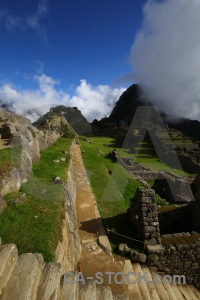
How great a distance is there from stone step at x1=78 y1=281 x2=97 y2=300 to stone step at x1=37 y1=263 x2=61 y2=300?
599 millimetres

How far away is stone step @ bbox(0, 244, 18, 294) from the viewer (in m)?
3.71

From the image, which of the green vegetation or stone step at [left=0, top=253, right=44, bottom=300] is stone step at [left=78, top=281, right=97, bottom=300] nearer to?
stone step at [left=0, top=253, right=44, bottom=300]

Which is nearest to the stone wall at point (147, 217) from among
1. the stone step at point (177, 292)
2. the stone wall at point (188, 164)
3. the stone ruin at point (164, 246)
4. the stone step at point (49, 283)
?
the stone ruin at point (164, 246)

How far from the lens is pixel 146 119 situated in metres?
92.4

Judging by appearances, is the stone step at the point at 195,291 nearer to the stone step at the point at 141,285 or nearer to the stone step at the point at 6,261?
the stone step at the point at 141,285

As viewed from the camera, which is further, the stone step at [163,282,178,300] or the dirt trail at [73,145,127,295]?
the stone step at [163,282,178,300]

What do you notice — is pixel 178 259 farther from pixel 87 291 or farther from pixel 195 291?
pixel 87 291

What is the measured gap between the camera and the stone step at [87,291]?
14.2 feet

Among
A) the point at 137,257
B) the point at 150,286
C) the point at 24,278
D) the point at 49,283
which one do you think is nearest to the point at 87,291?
the point at 49,283

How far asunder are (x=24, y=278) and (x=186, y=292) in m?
6.58

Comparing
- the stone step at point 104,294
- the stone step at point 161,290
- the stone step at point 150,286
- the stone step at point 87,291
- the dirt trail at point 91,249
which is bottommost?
the stone step at point 161,290

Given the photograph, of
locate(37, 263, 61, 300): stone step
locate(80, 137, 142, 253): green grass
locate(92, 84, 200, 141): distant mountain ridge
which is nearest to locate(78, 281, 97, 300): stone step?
locate(37, 263, 61, 300): stone step

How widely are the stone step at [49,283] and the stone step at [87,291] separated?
60cm

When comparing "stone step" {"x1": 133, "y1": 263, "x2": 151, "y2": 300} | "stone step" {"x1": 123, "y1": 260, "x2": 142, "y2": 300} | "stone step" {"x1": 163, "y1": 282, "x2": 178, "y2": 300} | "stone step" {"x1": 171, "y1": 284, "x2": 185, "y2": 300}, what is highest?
"stone step" {"x1": 123, "y1": 260, "x2": 142, "y2": 300}
